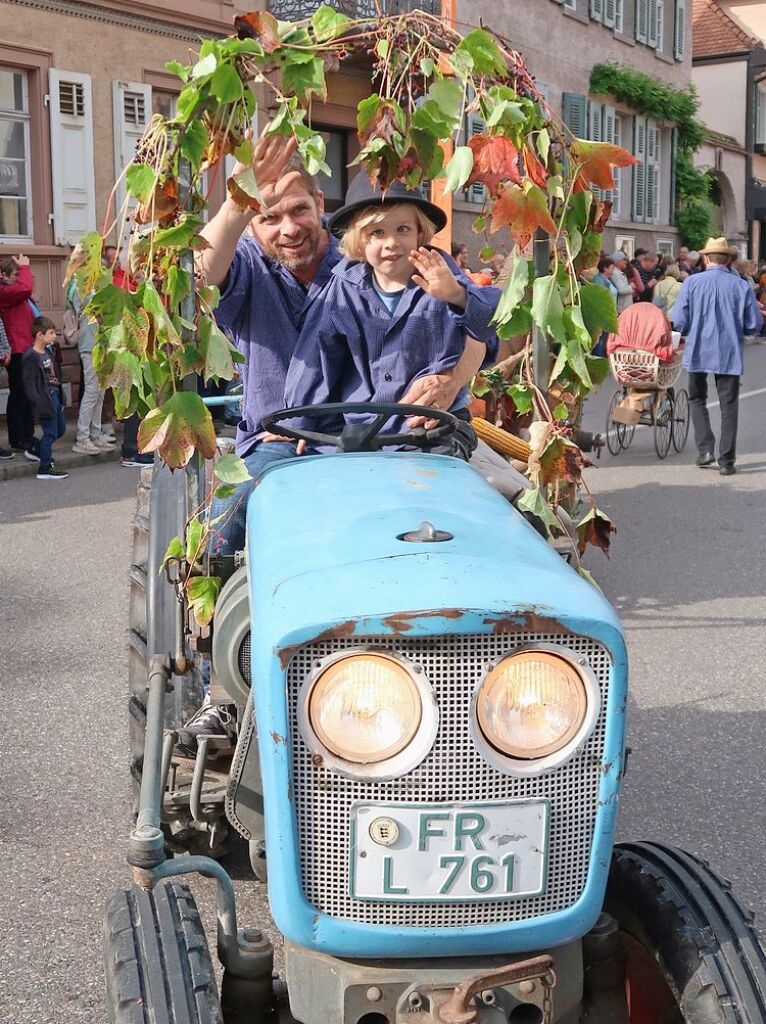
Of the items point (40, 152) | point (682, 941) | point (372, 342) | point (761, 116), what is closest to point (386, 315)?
point (372, 342)

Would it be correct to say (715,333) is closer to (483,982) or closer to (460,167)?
(460,167)

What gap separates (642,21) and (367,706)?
34621mm

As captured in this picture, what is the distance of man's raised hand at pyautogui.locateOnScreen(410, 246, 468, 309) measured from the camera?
157 inches

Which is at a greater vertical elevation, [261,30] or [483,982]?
[261,30]

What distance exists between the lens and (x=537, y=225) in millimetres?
3549

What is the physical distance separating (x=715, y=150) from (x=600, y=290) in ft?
128

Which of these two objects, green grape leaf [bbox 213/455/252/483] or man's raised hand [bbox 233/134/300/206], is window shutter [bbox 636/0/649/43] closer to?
man's raised hand [bbox 233/134/300/206]

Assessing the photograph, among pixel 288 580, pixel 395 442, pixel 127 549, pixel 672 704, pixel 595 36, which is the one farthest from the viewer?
pixel 595 36

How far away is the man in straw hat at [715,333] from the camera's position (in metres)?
12.7

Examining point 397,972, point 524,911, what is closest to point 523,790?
point 524,911

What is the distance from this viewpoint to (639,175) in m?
33.5

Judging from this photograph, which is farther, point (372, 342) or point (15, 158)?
point (15, 158)

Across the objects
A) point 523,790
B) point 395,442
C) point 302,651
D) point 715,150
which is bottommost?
point 523,790

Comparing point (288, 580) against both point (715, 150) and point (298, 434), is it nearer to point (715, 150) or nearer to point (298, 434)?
point (298, 434)
